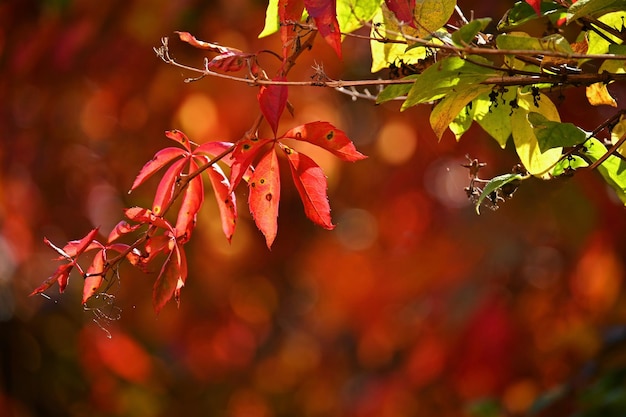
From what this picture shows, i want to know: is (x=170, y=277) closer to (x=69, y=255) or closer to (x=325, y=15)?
(x=69, y=255)

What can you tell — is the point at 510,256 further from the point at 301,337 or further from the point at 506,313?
the point at 301,337

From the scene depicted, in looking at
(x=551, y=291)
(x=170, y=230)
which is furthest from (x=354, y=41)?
(x=170, y=230)

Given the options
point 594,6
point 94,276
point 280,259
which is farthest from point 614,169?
point 280,259

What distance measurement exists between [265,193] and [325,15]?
0.14 meters

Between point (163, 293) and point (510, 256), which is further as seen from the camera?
point (510, 256)

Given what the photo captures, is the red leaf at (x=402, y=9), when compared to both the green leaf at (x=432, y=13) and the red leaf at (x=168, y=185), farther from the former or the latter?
the red leaf at (x=168, y=185)

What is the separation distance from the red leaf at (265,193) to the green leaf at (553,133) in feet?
0.61

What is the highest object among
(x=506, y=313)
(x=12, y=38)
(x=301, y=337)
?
(x=12, y=38)

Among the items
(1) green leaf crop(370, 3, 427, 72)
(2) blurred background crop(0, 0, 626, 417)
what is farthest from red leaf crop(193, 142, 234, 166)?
(2) blurred background crop(0, 0, 626, 417)

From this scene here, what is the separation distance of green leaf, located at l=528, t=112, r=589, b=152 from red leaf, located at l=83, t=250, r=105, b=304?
32cm

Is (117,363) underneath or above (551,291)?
underneath

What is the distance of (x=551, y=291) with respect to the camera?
2459mm

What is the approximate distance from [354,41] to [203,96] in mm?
473

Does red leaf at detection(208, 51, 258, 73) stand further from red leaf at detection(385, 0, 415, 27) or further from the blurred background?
the blurred background
